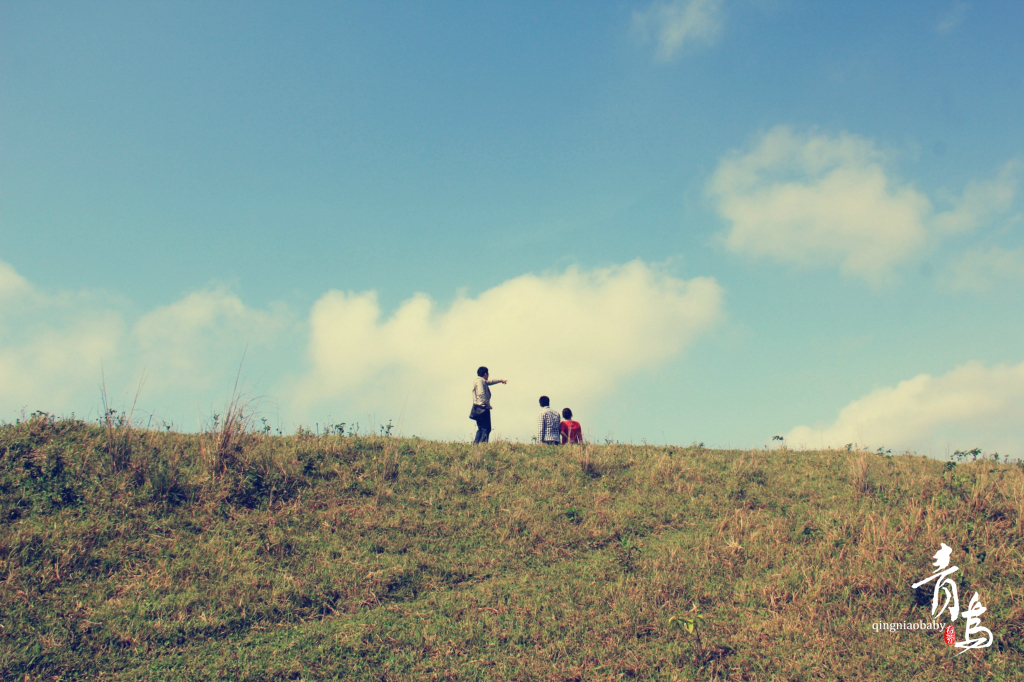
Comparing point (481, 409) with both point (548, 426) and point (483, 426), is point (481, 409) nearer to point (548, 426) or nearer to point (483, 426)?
point (483, 426)

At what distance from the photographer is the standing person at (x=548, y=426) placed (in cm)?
1748

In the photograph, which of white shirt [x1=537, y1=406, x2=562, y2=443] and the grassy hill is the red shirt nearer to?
white shirt [x1=537, y1=406, x2=562, y2=443]

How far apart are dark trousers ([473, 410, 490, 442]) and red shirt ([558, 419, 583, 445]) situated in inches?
81.9

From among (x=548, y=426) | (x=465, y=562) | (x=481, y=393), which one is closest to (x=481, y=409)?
(x=481, y=393)

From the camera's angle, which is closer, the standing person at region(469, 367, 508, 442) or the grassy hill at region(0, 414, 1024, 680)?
the grassy hill at region(0, 414, 1024, 680)

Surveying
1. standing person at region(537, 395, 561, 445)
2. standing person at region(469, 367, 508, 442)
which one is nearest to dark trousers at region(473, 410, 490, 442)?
standing person at region(469, 367, 508, 442)

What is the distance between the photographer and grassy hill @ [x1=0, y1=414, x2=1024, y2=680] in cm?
815

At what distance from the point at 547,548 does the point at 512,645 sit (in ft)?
9.14

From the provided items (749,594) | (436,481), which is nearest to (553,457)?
(436,481)

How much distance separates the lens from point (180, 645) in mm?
8289

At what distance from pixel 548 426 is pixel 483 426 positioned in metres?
1.85

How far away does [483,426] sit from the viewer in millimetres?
17609

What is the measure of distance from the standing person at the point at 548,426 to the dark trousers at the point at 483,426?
145 cm

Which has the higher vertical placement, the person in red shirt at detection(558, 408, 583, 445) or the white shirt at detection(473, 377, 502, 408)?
the white shirt at detection(473, 377, 502, 408)
